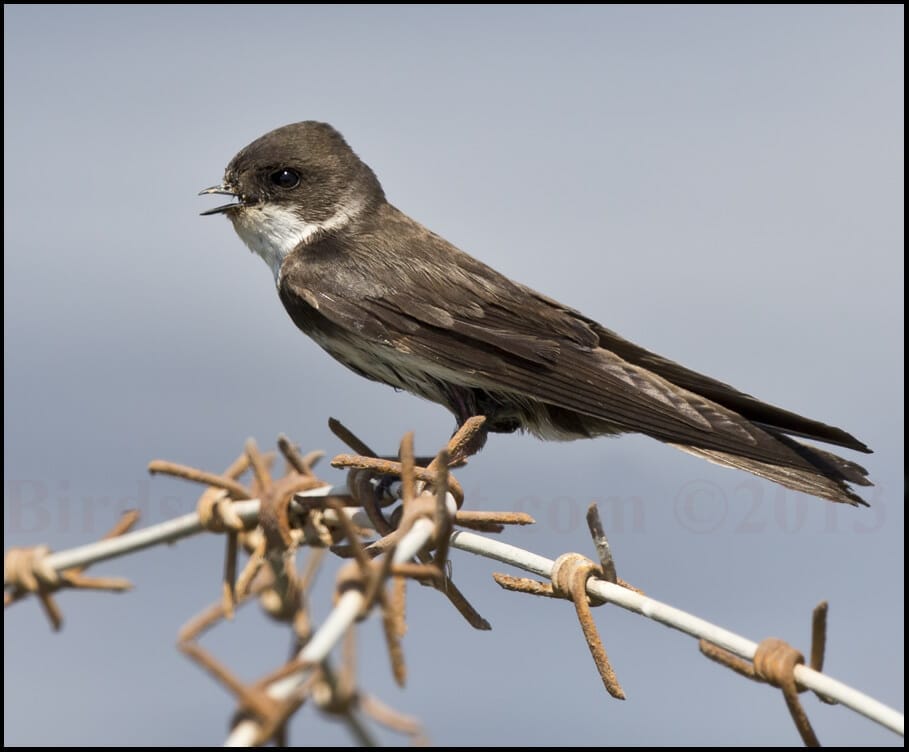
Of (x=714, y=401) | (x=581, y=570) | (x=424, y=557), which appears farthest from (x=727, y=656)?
(x=714, y=401)

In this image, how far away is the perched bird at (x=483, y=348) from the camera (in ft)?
14.5

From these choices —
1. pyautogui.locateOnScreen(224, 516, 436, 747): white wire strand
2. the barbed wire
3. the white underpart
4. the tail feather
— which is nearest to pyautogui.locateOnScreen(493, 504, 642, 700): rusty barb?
the barbed wire

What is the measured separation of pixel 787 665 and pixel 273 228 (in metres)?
3.92

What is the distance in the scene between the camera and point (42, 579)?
8.45 feet

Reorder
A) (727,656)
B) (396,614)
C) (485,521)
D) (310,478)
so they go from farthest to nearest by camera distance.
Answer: (310,478), (485,521), (727,656), (396,614)

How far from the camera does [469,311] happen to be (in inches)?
196

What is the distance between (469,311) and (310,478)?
2128mm

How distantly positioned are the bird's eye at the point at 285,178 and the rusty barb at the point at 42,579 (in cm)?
332

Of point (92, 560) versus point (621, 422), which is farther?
point (621, 422)

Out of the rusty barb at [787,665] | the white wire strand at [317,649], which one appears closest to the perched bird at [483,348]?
the rusty barb at [787,665]

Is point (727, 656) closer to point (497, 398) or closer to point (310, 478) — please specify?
point (310, 478)

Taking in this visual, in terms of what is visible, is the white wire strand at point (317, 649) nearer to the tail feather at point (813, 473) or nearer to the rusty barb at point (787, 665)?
the rusty barb at point (787, 665)

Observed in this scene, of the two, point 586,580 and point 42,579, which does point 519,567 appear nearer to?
point 586,580

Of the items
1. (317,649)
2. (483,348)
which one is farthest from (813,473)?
(317,649)
